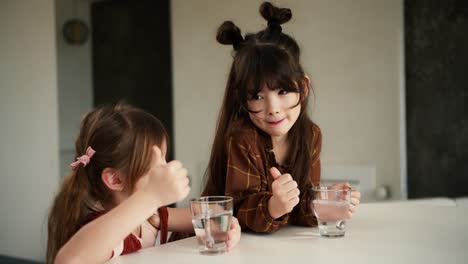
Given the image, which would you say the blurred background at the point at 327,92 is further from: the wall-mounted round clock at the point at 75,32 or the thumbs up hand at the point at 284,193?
the thumbs up hand at the point at 284,193

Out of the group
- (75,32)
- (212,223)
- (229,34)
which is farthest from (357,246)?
(75,32)

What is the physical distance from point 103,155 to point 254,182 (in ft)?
1.11

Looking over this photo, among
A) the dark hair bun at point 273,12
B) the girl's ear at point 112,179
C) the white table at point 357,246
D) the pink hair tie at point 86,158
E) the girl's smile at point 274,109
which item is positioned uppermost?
the dark hair bun at point 273,12

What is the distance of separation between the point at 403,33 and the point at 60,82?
3809 mm

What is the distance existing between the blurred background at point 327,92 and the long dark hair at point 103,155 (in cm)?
192

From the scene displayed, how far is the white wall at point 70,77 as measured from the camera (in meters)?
5.31

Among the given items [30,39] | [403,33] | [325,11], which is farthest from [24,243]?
[403,33]

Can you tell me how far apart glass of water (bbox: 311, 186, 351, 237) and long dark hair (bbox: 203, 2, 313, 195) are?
0.21m

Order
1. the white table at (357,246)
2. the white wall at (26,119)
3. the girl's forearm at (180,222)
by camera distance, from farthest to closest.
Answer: the white wall at (26,119)
the girl's forearm at (180,222)
the white table at (357,246)

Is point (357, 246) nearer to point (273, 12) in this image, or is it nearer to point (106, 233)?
point (106, 233)

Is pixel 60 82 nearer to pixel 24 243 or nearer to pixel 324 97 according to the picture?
pixel 24 243

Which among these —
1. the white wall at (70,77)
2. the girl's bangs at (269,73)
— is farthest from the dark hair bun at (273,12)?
the white wall at (70,77)

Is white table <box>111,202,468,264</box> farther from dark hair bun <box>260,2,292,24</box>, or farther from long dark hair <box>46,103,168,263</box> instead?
dark hair bun <box>260,2,292,24</box>

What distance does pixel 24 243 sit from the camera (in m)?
3.40
